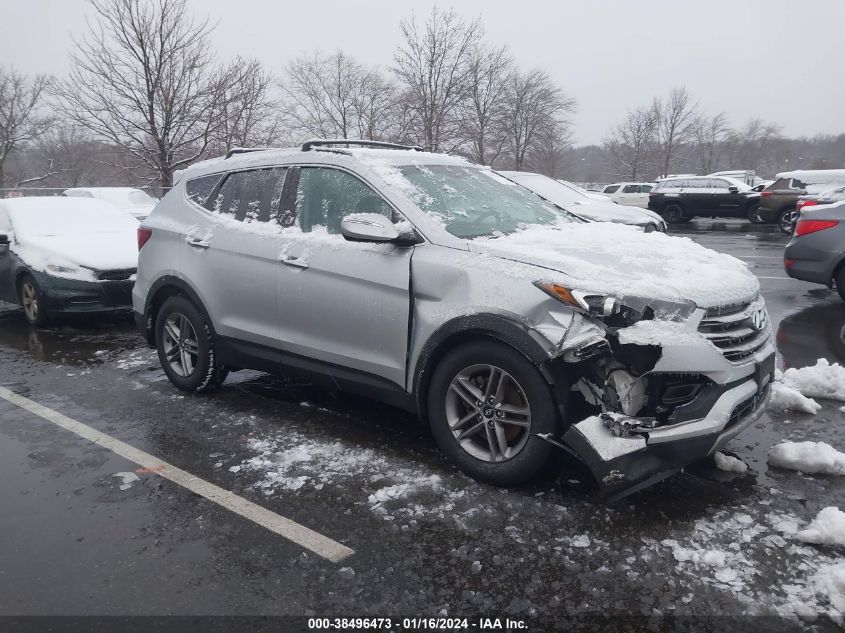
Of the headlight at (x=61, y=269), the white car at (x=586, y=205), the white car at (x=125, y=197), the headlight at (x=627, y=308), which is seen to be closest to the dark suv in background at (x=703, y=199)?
the white car at (x=586, y=205)

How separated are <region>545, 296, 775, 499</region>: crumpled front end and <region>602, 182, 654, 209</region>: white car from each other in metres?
27.1

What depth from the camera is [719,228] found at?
22.5 meters

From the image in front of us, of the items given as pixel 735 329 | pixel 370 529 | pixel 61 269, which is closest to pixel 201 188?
pixel 370 529

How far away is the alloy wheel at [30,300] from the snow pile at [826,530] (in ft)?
25.6

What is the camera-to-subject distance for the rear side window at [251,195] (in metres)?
4.36

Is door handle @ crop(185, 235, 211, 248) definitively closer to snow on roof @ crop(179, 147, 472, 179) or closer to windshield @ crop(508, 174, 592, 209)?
snow on roof @ crop(179, 147, 472, 179)

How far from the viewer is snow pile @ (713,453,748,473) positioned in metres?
3.47

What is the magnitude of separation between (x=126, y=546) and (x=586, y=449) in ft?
6.98

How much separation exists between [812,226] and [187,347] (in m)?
7.23

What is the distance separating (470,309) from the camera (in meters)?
3.23

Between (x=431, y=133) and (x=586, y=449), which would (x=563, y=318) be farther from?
(x=431, y=133)

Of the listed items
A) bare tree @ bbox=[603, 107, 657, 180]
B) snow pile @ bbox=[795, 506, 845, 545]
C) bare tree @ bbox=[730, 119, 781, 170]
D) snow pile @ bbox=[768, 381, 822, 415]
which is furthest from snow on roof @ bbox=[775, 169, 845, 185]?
bare tree @ bbox=[730, 119, 781, 170]

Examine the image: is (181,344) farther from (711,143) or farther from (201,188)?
(711,143)

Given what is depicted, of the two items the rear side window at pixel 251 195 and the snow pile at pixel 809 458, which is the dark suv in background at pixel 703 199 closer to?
the snow pile at pixel 809 458
